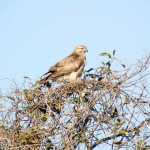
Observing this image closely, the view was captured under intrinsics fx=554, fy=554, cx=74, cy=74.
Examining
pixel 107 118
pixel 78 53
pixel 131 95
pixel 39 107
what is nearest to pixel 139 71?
pixel 131 95

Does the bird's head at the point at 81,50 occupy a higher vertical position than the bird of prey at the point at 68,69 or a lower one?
higher

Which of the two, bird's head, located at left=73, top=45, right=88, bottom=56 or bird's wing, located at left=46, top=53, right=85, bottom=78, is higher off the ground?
bird's head, located at left=73, top=45, right=88, bottom=56

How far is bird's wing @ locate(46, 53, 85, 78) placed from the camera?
1321 centimetres

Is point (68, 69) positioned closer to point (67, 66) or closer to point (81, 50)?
point (67, 66)

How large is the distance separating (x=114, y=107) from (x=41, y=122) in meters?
1.21

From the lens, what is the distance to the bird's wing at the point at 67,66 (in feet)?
43.3

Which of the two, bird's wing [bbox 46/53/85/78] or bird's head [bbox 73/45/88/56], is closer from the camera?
bird's wing [bbox 46/53/85/78]

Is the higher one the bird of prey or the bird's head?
the bird's head

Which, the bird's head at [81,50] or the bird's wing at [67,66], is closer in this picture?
the bird's wing at [67,66]

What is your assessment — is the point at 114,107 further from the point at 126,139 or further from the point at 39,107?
the point at 39,107

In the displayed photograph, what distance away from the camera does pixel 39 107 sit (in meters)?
9.30

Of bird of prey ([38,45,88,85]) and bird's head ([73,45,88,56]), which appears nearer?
bird of prey ([38,45,88,85])

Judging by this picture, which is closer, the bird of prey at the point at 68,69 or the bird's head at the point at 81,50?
the bird of prey at the point at 68,69

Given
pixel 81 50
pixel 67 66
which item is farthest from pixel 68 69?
pixel 81 50
